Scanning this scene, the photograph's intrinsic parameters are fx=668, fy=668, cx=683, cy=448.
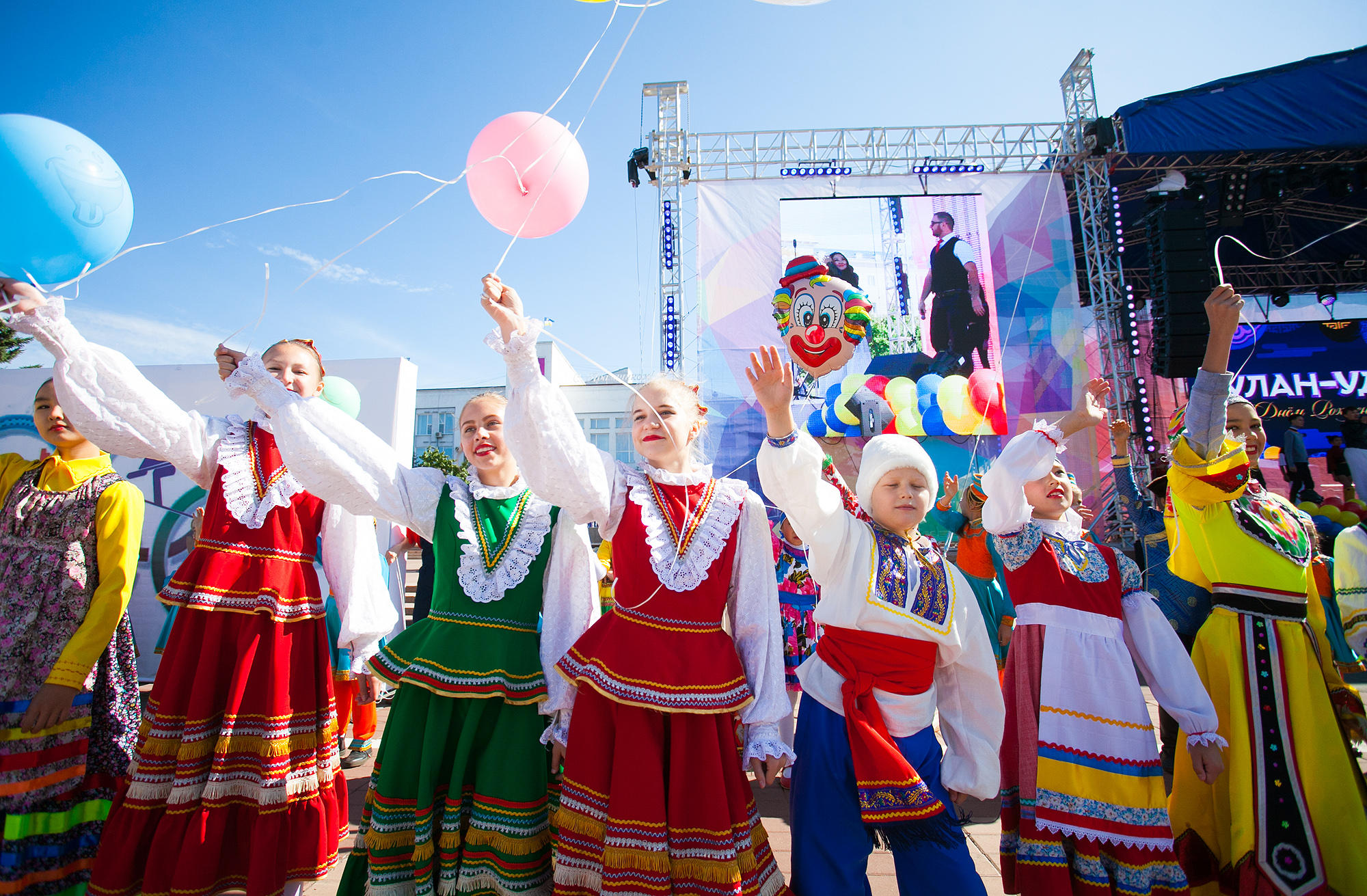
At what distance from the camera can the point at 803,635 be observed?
3.70 m

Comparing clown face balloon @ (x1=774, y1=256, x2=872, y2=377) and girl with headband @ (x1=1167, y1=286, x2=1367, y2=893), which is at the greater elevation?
clown face balloon @ (x1=774, y1=256, x2=872, y2=377)

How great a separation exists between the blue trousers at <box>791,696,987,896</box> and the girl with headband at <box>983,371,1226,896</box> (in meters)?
0.43

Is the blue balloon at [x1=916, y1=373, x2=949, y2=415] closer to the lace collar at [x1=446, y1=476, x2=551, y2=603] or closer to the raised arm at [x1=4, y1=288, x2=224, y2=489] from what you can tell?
the lace collar at [x1=446, y1=476, x2=551, y2=603]

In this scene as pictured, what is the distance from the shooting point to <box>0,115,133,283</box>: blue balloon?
6.28ft

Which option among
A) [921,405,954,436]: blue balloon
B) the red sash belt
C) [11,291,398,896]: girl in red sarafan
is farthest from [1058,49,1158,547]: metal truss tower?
[11,291,398,896]: girl in red sarafan

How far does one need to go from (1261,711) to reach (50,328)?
152 inches

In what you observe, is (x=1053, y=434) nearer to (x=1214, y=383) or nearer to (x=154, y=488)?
(x=1214, y=383)

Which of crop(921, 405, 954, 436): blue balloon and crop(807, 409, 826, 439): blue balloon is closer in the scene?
crop(807, 409, 826, 439): blue balloon

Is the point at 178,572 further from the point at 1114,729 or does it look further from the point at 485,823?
the point at 1114,729

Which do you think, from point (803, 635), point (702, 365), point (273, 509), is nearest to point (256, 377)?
point (273, 509)

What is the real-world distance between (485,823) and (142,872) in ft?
3.38

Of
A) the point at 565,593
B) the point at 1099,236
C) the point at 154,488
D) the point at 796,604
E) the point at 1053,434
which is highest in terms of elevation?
the point at 1099,236

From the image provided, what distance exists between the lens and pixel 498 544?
191 cm

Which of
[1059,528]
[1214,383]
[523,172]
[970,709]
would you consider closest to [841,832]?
[970,709]
